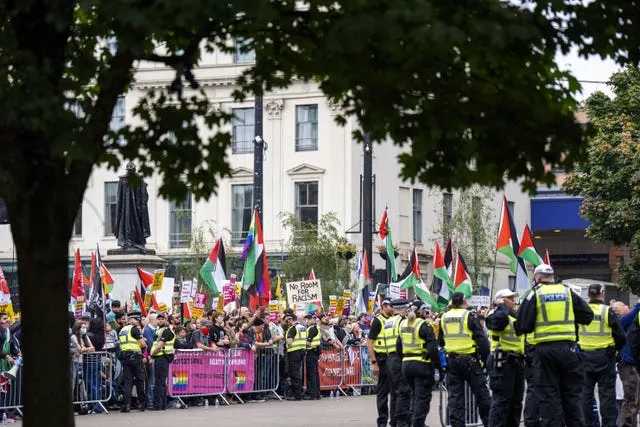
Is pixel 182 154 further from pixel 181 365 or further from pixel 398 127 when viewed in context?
pixel 181 365

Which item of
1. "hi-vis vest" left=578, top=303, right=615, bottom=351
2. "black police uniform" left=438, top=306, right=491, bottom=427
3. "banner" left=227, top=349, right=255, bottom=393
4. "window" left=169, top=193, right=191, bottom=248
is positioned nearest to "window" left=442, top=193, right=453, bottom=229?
"window" left=169, top=193, right=191, bottom=248

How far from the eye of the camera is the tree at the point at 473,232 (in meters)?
58.0

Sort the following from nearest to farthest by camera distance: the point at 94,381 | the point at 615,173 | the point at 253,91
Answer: the point at 253,91
the point at 94,381
the point at 615,173

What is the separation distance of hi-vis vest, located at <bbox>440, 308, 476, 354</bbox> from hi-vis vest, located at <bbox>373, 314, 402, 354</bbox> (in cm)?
120

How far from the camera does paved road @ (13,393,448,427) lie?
2192 cm

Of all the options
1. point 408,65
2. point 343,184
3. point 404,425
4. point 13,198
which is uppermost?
point 343,184

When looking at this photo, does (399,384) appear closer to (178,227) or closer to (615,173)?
(615,173)

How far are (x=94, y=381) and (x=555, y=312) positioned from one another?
37.2ft

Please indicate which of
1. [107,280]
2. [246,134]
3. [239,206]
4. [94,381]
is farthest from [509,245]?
[239,206]

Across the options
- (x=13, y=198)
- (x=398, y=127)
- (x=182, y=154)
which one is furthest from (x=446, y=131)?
(x=13, y=198)

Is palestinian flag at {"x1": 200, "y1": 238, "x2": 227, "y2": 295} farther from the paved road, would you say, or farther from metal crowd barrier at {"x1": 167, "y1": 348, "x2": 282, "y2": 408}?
the paved road

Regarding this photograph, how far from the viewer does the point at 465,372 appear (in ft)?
56.3

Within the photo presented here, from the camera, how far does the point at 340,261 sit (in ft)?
177

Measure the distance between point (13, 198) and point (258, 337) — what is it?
19.0m
